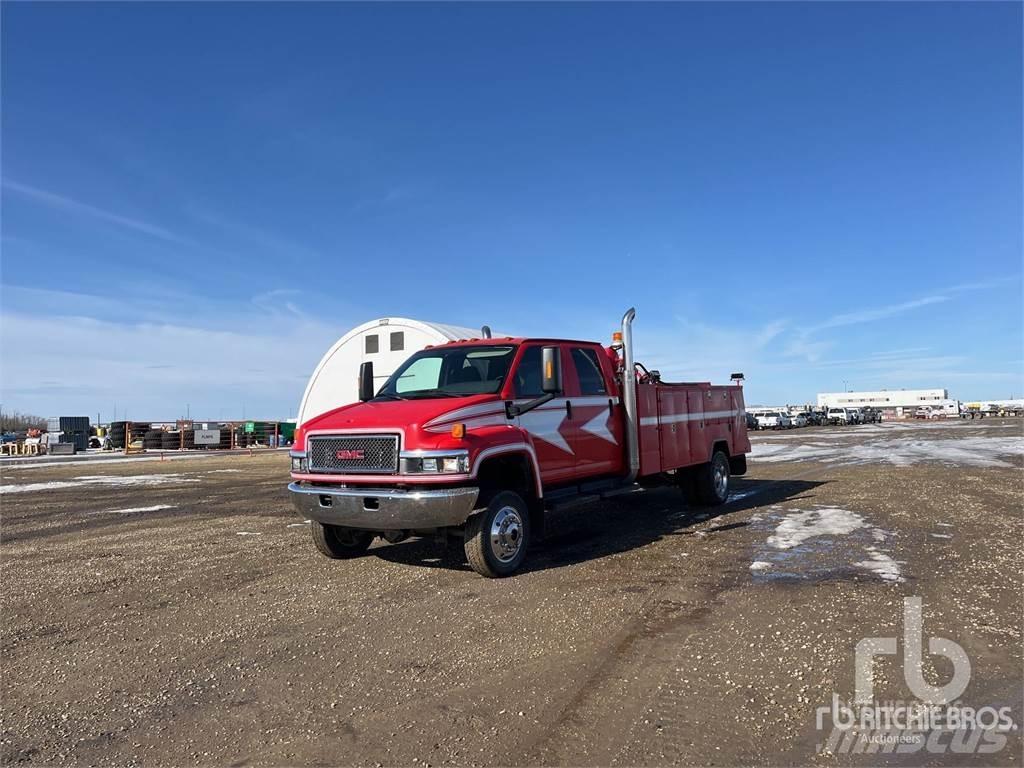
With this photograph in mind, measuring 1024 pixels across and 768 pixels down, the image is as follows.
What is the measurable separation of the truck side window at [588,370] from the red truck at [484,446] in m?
0.02

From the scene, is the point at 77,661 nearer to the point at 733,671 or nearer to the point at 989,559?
the point at 733,671

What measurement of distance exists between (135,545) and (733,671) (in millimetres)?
7147

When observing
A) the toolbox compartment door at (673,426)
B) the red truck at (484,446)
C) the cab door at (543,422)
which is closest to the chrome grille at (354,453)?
the red truck at (484,446)

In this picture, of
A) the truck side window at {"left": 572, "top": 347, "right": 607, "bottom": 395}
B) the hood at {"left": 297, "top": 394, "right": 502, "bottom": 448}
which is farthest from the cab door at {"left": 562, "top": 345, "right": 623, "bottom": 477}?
the hood at {"left": 297, "top": 394, "right": 502, "bottom": 448}

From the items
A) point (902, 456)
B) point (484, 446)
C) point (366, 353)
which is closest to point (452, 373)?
point (484, 446)

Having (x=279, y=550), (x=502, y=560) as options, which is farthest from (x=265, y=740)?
(x=279, y=550)

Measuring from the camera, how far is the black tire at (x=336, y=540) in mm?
6973

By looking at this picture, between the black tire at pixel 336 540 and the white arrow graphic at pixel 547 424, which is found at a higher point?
the white arrow graphic at pixel 547 424

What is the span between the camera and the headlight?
227 inches

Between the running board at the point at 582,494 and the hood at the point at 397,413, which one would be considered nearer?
the hood at the point at 397,413

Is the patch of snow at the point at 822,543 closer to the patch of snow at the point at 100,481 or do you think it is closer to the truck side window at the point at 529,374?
the truck side window at the point at 529,374

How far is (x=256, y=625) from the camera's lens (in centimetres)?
492

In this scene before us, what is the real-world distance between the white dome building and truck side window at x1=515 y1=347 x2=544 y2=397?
19.5m

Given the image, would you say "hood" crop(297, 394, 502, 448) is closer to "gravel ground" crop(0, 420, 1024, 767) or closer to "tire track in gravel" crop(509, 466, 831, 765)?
"gravel ground" crop(0, 420, 1024, 767)
